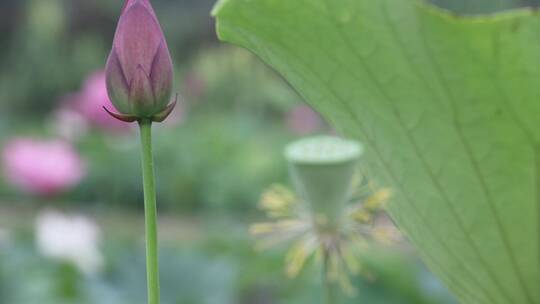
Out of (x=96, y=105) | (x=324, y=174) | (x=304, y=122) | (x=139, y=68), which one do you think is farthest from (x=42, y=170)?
(x=139, y=68)

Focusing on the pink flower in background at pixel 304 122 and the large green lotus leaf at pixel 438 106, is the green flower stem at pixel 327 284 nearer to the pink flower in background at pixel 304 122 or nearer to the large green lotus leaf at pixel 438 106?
the large green lotus leaf at pixel 438 106

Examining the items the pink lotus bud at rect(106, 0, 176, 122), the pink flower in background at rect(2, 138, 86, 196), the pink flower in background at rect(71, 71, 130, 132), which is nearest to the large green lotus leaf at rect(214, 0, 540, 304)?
the pink lotus bud at rect(106, 0, 176, 122)

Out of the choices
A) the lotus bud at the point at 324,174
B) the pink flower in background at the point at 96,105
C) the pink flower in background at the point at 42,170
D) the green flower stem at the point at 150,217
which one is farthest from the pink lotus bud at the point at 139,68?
the pink flower in background at the point at 96,105

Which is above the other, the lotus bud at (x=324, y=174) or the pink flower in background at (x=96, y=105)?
the pink flower in background at (x=96, y=105)

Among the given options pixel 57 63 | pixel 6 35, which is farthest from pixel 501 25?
pixel 6 35

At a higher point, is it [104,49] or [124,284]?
[104,49]

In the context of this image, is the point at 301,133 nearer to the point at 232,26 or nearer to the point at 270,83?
the point at 270,83
